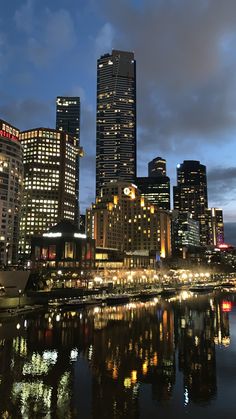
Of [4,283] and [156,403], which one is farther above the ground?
[4,283]

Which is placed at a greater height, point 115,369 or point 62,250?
point 62,250

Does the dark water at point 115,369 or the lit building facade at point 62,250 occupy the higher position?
the lit building facade at point 62,250

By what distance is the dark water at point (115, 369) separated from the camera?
1249 inches

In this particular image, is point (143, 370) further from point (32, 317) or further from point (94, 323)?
point (32, 317)

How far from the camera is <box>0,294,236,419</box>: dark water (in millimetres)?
31734

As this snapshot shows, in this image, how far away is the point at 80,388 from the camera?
120ft

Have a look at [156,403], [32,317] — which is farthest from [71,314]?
[156,403]

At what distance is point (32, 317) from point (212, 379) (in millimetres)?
49842

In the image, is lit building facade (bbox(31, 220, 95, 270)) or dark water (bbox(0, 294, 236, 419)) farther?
lit building facade (bbox(31, 220, 95, 270))

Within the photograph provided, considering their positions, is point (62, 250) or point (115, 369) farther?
point (62, 250)

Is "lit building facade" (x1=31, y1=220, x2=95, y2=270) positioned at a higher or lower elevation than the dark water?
higher

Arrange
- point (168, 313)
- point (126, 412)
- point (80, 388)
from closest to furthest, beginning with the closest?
point (126, 412), point (80, 388), point (168, 313)

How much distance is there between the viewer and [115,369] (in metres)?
42.6

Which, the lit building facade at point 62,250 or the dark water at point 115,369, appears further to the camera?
the lit building facade at point 62,250
